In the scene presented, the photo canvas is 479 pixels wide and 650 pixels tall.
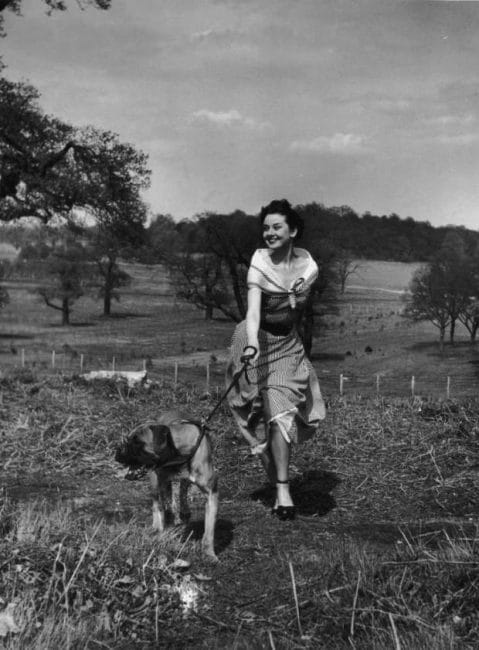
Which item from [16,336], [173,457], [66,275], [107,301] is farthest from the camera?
[107,301]

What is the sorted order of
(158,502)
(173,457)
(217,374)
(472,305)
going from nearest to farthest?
(173,457) < (158,502) < (217,374) < (472,305)

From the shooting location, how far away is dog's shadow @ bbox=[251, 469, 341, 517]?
20.7 ft

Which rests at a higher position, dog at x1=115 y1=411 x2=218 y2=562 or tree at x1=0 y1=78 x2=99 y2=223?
tree at x1=0 y1=78 x2=99 y2=223

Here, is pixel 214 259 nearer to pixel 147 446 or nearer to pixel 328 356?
pixel 328 356

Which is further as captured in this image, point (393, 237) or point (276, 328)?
point (393, 237)

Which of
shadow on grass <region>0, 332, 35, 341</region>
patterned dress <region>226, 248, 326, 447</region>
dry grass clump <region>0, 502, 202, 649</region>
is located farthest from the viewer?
shadow on grass <region>0, 332, 35, 341</region>

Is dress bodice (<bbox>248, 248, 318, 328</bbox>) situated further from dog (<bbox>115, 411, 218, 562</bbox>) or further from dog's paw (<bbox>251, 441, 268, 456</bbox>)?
dog (<bbox>115, 411, 218, 562</bbox>)

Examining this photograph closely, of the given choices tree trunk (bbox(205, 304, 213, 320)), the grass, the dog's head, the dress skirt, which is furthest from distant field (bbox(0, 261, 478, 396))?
the dog's head

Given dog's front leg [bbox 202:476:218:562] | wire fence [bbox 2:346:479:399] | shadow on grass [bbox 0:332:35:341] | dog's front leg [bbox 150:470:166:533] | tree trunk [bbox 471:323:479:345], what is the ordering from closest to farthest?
dog's front leg [bbox 202:476:218:562] < dog's front leg [bbox 150:470:166:533] < wire fence [bbox 2:346:479:399] < tree trunk [bbox 471:323:479:345] < shadow on grass [bbox 0:332:35:341]

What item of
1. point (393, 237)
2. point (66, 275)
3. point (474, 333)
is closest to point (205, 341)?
point (474, 333)

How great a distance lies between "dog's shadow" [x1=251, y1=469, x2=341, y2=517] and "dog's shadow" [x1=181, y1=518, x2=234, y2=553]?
A: 0.77 m

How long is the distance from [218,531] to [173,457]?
95cm

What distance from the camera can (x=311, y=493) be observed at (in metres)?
6.75

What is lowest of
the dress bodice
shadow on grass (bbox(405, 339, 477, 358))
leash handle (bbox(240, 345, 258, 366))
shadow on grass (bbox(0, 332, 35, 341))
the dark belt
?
shadow on grass (bbox(0, 332, 35, 341))
